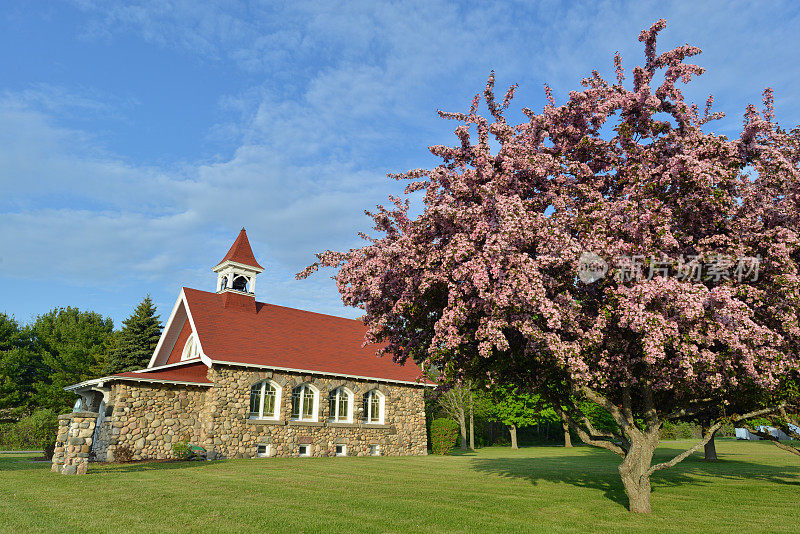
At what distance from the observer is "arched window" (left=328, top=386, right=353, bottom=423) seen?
28859mm

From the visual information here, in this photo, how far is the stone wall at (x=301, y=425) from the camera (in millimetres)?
24312

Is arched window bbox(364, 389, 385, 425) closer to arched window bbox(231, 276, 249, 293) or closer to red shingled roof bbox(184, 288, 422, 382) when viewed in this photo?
red shingled roof bbox(184, 288, 422, 382)

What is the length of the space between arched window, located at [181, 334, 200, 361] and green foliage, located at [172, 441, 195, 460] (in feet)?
16.6

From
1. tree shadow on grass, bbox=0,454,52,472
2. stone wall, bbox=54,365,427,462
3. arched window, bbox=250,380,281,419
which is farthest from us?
arched window, bbox=250,380,281,419

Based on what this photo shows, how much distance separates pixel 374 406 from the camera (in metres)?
30.8

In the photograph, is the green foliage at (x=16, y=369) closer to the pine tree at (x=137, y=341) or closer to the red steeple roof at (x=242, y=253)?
the pine tree at (x=137, y=341)

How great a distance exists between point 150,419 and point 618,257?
21.4 meters

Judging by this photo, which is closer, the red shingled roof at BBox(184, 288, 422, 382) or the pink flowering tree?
the pink flowering tree

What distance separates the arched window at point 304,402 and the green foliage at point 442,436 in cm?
951

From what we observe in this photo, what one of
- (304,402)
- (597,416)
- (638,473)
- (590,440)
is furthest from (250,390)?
(597,416)

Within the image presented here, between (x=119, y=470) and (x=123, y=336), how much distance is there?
89.4 ft

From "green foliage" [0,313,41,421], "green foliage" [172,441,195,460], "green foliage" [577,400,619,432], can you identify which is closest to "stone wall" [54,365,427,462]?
"green foliage" [172,441,195,460]

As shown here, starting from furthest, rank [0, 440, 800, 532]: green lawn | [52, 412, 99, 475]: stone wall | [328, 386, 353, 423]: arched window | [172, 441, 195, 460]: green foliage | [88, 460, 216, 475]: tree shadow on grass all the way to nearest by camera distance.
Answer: [328, 386, 353, 423]: arched window, [172, 441, 195, 460]: green foliage, [88, 460, 216, 475]: tree shadow on grass, [52, 412, 99, 475]: stone wall, [0, 440, 800, 532]: green lawn

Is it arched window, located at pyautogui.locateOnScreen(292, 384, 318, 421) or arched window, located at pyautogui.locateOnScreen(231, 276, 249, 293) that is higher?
arched window, located at pyautogui.locateOnScreen(231, 276, 249, 293)
